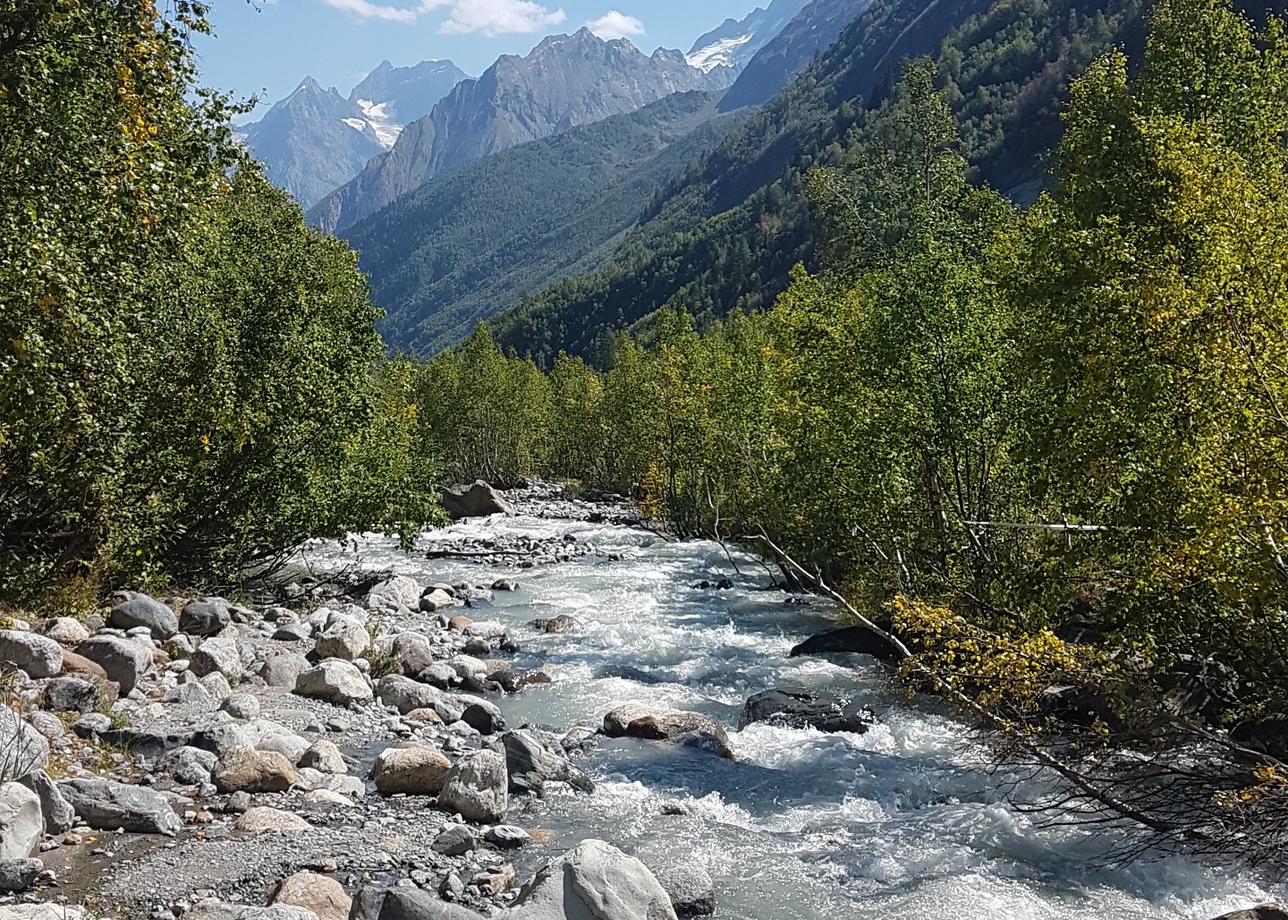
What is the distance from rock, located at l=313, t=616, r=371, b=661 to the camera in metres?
19.5

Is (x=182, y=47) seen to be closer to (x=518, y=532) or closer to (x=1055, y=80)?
(x=518, y=532)

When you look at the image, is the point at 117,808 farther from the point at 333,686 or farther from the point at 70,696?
the point at 333,686

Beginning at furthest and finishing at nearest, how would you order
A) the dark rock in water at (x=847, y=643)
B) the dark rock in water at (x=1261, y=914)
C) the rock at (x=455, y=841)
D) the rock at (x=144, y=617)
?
the dark rock in water at (x=847, y=643) → the rock at (x=144, y=617) → the rock at (x=455, y=841) → the dark rock in water at (x=1261, y=914)

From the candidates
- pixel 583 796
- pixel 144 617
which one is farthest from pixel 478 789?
pixel 144 617

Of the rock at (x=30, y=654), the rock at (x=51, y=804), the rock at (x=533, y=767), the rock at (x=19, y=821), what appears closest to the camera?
the rock at (x=19, y=821)

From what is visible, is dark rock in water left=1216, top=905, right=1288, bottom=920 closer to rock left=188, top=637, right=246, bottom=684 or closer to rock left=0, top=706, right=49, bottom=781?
rock left=0, top=706, right=49, bottom=781

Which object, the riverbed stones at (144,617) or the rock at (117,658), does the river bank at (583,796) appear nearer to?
the rock at (117,658)

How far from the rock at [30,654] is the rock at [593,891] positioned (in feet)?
25.5

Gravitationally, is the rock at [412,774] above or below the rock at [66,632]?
below

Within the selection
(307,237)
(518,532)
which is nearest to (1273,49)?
(307,237)

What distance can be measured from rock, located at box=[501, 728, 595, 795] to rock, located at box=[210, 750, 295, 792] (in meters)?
3.15

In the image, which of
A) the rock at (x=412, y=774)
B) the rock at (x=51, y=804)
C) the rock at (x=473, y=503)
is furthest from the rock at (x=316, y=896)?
the rock at (x=473, y=503)

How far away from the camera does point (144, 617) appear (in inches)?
676

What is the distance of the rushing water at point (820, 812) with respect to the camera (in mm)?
10734
